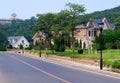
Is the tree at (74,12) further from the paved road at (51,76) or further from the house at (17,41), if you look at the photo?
the house at (17,41)

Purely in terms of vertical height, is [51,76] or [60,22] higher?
[60,22]

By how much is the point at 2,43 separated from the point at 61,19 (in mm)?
92959

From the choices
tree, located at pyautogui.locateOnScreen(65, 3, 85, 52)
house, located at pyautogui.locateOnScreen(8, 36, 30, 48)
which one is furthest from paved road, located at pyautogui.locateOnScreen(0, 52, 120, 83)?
house, located at pyautogui.locateOnScreen(8, 36, 30, 48)

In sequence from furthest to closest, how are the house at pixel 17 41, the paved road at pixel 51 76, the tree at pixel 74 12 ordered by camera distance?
the house at pixel 17 41 < the tree at pixel 74 12 < the paved road at pixel 51 76

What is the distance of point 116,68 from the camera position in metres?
30.5

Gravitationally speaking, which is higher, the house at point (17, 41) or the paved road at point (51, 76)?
the house at point (17, 41)

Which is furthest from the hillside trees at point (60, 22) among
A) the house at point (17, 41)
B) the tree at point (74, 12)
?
the house at point (17, 41)

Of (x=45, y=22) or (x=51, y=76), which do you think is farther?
(x=45, y=22)

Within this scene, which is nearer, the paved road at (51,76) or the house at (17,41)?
the paved road at (51,76)

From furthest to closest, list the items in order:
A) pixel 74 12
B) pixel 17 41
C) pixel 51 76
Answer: pixel 17 41
pixel 74 12
pixel 51 76

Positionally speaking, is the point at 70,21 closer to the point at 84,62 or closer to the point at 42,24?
the point at 42,24

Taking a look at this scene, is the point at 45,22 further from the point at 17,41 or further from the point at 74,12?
the point at 17,41

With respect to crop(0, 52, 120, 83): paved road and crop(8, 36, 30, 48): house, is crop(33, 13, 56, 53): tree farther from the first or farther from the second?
crop(8, 36, 30, 48): house

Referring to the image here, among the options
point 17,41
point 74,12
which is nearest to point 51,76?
point 74,12
